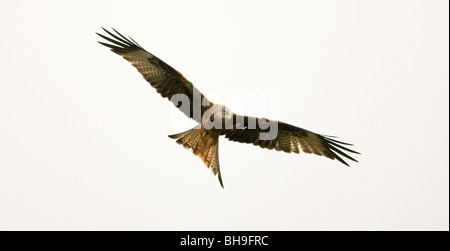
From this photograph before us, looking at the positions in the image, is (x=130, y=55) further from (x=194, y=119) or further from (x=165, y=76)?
(x=194, y=119)

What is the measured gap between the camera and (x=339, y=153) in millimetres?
9656

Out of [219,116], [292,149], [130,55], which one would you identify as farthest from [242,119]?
[130,55]

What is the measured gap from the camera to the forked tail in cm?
950

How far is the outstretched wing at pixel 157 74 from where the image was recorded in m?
9.28

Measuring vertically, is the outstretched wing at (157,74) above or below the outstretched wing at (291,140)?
above

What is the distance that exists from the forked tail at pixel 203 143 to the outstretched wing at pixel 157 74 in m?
0.21

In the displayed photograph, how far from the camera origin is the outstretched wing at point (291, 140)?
383 inches

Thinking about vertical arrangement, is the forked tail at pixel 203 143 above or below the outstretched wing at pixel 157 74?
below

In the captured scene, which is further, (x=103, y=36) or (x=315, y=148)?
(x=315, y=148)

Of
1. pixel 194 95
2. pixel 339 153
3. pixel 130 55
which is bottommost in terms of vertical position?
pixel 339 153

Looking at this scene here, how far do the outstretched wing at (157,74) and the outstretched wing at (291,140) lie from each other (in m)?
0.70

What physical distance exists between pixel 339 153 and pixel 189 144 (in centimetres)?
215

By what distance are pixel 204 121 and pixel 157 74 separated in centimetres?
92

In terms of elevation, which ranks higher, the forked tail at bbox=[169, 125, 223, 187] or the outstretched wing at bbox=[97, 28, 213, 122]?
the outstretched wing at bbox=[97, 28, 213, 122]
